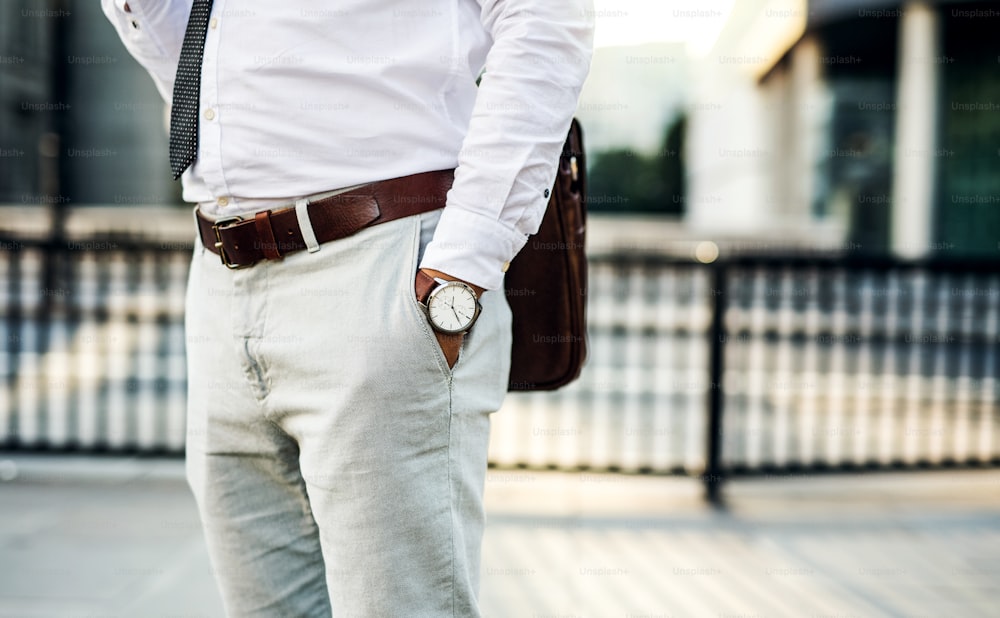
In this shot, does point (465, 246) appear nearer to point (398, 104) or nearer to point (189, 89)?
point (398, 104)

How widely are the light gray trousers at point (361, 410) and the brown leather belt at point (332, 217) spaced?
0.02 metres

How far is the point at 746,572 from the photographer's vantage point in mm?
Result: 3232

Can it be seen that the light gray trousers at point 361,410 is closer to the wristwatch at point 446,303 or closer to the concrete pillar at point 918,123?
the wristwatch at point 446,303

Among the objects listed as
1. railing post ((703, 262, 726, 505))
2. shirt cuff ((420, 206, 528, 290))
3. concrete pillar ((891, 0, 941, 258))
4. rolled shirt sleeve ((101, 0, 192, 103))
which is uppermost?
concrete pillar ((891, 0, 941, 258))

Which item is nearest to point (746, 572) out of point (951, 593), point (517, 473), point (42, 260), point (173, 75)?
point (951, 593)

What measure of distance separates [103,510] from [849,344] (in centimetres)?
372

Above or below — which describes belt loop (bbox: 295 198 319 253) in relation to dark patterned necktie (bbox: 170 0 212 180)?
below

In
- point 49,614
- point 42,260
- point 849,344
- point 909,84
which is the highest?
point 909,84

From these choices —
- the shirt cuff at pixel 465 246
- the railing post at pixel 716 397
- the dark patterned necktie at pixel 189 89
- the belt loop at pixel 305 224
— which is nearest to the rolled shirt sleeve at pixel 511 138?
the shirt cuff at pixel 465 246

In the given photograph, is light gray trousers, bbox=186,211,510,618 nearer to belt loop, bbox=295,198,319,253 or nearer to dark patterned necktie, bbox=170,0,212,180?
belt loop, bbox=295,198,319,253

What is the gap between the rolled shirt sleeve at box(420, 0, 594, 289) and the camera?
1249 millimetres

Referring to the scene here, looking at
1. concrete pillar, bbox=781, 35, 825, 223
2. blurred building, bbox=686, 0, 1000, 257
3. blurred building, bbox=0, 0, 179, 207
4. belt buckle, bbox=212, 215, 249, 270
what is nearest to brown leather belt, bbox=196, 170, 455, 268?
belt buckle, bbox=212, 215, 249, 270

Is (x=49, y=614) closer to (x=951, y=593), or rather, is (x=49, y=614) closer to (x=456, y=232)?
(x=456, y=232)

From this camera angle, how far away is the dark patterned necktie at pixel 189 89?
1.40 m
